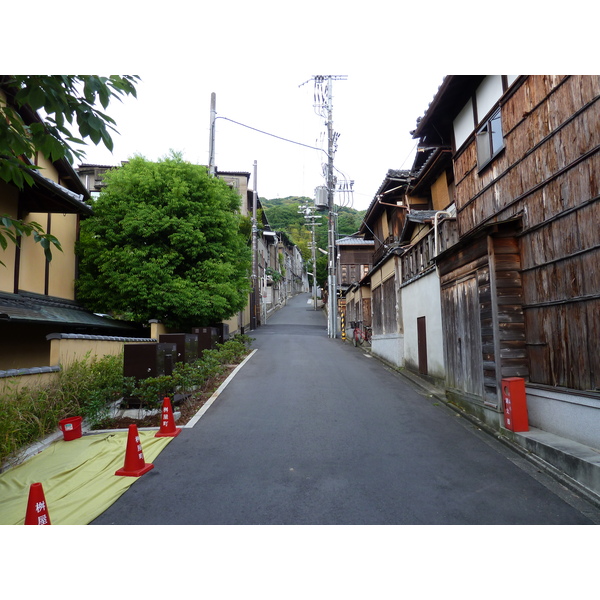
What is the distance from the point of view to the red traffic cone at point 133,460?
552 centimetres

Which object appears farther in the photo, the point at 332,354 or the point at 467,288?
the point at 332,354

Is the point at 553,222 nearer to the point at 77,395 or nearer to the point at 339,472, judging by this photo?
the point at 339,472

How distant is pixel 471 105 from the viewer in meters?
9.30

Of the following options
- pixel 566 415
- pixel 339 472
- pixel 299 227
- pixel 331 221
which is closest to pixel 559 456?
pixel 566 415

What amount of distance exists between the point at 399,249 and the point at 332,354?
17.8 feet

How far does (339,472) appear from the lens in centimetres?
557

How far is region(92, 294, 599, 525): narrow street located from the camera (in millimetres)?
4398

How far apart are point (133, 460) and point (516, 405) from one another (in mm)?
5618

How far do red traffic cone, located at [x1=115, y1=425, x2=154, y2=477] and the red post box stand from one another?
5.37 meters

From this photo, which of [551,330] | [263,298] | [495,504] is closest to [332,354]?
[551,330]

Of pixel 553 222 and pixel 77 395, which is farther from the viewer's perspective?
pixel 77 395

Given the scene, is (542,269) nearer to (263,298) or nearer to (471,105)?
(471,105)

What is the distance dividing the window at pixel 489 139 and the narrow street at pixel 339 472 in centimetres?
517

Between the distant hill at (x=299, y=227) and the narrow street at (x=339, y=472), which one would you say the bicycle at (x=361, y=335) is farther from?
the distant hill at (x=299, y=227)
